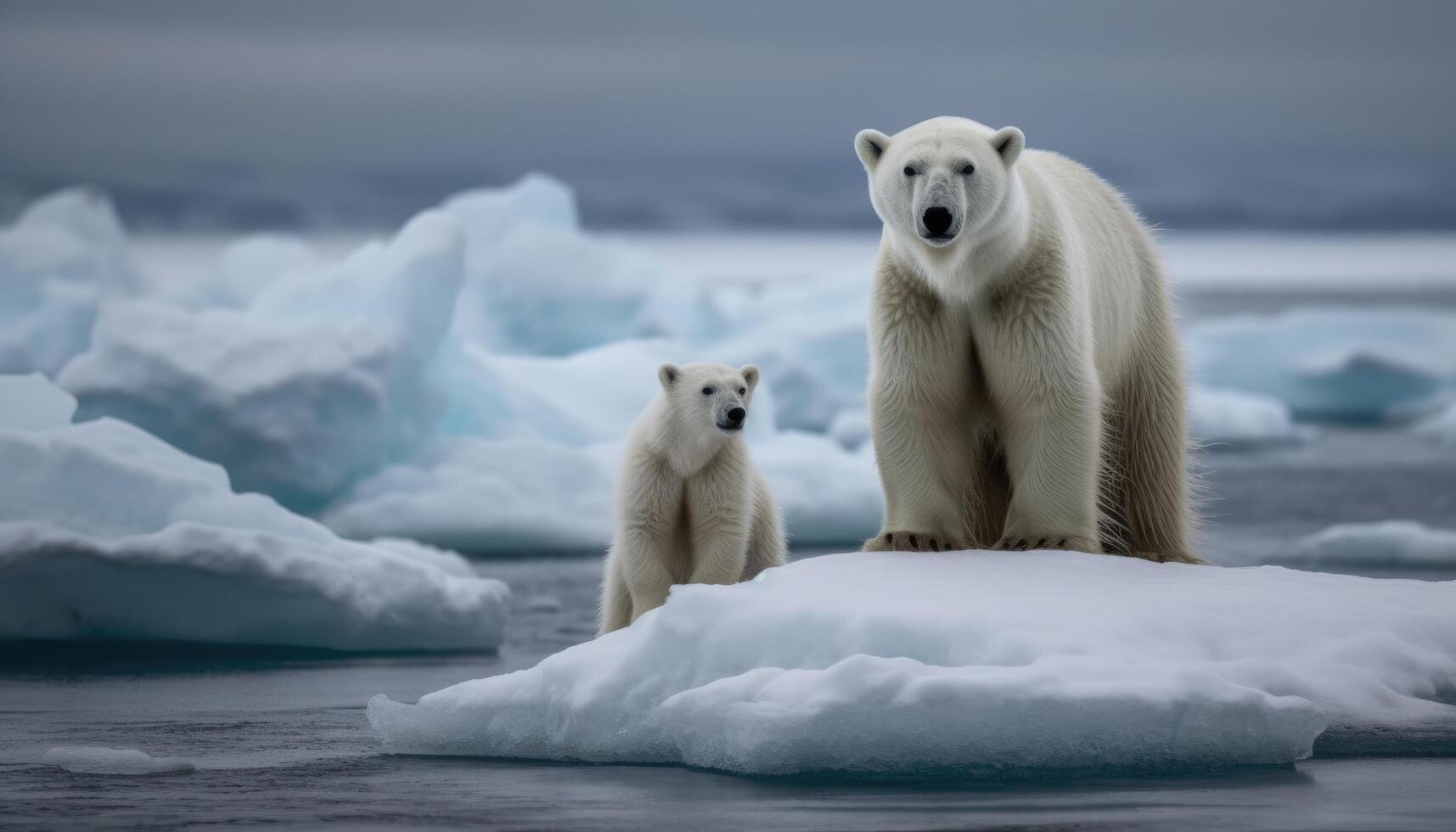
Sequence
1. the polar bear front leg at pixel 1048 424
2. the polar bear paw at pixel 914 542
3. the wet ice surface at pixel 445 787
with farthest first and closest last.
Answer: the polar bear paw at pixel 914 542 < the polar bear front leg at pixel 1048 424 < the wet ice surface at pixel 445 787

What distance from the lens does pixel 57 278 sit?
20.9 m

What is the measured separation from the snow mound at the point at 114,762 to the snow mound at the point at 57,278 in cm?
1397

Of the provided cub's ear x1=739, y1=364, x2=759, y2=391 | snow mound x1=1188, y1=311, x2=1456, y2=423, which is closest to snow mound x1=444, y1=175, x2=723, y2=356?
snow mound x1=1188, y1=311, x2=1456, y2=423

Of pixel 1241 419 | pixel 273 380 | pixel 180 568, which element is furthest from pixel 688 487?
pixel 1241 419

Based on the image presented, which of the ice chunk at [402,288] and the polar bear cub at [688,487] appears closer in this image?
the polar bear cub at [688,487]

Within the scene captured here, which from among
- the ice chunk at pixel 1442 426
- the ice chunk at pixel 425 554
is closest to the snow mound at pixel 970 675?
the ice chunk at pixel 425 554

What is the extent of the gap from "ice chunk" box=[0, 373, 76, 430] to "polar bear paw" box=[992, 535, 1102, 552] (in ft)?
24.3

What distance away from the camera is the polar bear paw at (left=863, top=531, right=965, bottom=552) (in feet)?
22.0

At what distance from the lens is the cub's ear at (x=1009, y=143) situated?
6.29 metres

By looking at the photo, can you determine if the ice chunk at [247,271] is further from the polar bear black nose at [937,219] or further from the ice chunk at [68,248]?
the polar bear black nose at [937,219]

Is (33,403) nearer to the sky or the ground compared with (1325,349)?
nearer to the ground

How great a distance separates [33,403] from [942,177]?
7966 millimetres

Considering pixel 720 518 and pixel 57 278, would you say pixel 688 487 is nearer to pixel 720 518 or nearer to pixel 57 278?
pixel 720 518

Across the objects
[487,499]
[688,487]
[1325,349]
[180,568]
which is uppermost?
[1325,349]
